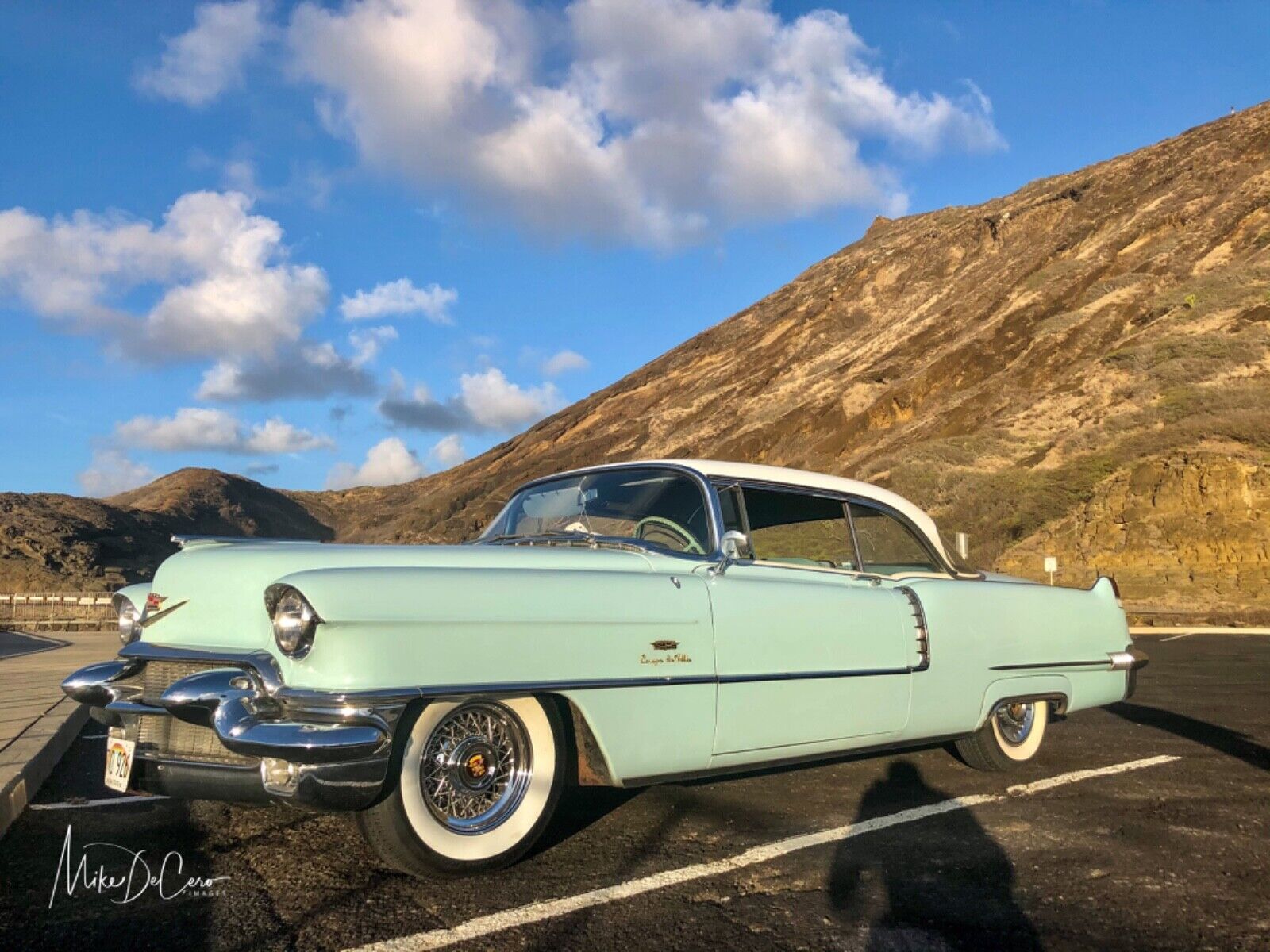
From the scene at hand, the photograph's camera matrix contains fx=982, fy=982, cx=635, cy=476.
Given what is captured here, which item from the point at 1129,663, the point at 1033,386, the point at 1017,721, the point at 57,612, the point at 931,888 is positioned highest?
the point at 1033,386

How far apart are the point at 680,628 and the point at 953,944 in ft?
4.48

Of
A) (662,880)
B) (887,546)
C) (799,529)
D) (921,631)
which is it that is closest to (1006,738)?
(921,631)

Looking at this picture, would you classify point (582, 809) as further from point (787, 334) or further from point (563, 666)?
point (787, 334)

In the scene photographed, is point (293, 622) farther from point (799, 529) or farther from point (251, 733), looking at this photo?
point (799, 529)

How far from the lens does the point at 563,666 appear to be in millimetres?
3285

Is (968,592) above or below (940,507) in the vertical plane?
below

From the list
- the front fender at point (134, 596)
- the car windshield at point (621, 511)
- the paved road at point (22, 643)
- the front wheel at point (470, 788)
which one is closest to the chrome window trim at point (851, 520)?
the car windshield at point (621, 511)

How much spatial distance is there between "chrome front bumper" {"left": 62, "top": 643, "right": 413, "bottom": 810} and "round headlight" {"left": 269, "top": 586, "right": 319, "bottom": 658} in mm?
84

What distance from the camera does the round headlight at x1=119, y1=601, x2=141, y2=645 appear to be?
146 inches

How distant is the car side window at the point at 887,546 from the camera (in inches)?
191

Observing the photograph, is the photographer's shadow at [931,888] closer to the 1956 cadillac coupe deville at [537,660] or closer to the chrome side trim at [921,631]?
the 1956 cadillac coupe deville at [537,660]

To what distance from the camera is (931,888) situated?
10.3 feet

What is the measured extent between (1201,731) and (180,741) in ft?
19.5

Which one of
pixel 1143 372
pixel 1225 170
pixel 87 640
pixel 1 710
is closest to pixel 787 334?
pixel 1225 170
